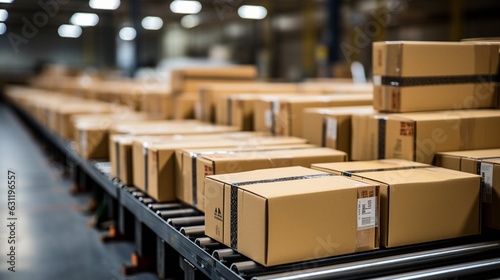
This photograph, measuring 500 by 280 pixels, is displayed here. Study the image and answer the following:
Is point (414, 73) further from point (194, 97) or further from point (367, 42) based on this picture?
point (367, 42)

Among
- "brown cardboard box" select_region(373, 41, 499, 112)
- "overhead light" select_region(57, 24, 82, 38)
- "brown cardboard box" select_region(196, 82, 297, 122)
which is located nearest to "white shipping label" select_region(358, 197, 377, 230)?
"brown cardboard box" select_region(373, 41, 499, 112)

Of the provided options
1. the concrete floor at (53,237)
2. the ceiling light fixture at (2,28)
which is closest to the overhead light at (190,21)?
the ceiling light fixture at (2,28)

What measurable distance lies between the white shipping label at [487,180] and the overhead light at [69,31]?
26945mm

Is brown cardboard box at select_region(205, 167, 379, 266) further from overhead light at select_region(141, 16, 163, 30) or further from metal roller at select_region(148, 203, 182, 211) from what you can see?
overhead light at select_region(141, 16, 163, 30)

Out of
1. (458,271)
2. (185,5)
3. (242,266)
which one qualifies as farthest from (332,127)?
(185,5)

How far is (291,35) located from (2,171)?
46.3 ft

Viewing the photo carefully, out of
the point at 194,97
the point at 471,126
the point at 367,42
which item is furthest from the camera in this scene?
the point at 367,42

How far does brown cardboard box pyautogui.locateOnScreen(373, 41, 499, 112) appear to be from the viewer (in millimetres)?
3008

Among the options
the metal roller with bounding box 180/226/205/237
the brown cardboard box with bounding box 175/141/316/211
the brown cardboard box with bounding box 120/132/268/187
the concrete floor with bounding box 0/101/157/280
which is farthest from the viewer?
the concrete floor with bounding box 0/101/157/280

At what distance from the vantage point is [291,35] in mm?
20266

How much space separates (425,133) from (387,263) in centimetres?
90

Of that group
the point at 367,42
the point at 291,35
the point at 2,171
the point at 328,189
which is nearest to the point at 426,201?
the point at 328,189

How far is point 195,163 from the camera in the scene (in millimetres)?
2996

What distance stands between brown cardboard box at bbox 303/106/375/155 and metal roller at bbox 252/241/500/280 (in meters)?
1.09
